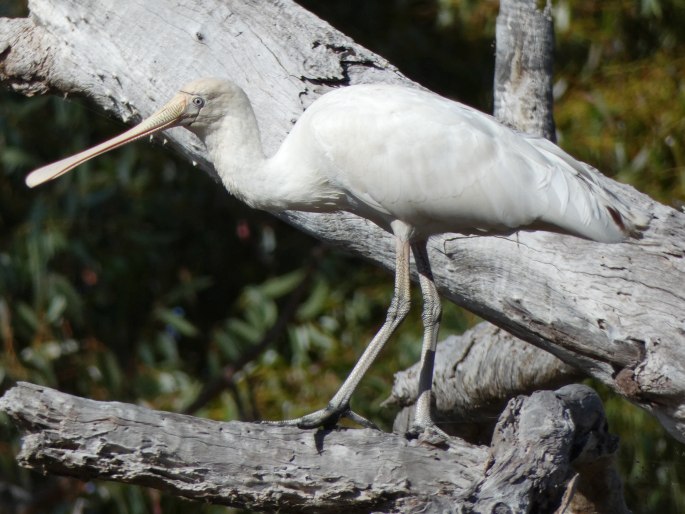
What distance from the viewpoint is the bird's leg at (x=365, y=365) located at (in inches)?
123

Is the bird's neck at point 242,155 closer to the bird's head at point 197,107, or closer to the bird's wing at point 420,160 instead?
the bird's head at point 197,107

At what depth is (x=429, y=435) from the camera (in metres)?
3.07

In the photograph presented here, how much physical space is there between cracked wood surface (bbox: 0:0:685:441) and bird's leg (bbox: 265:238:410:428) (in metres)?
0.19

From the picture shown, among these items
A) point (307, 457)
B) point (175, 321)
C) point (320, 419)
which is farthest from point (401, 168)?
point (175, 321)

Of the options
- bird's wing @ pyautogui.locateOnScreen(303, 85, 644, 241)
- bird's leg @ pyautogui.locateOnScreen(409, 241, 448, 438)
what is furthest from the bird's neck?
bird's leg @ pyautogui.locateOnScreen(409, 241, 448, 438)

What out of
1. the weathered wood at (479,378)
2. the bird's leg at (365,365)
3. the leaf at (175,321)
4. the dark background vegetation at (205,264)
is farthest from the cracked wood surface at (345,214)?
the leaf at (175,321)

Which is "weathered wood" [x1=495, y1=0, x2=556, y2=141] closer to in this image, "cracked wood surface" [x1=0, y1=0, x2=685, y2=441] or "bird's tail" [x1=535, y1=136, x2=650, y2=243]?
"cracked wood surface" [x1=0, y1=0, x2=685, y2=441]

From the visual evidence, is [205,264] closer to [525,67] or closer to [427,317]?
[525,67]

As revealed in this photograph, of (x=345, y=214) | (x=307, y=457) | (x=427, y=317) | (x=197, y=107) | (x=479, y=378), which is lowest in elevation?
(x=479, y=378)

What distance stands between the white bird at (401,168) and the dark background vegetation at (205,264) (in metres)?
1.91

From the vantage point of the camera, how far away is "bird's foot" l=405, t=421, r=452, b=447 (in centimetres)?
305

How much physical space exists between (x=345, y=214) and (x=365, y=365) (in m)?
0.50

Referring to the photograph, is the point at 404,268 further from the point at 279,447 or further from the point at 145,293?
the point at 145,293

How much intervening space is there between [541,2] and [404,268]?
0.98 metres
